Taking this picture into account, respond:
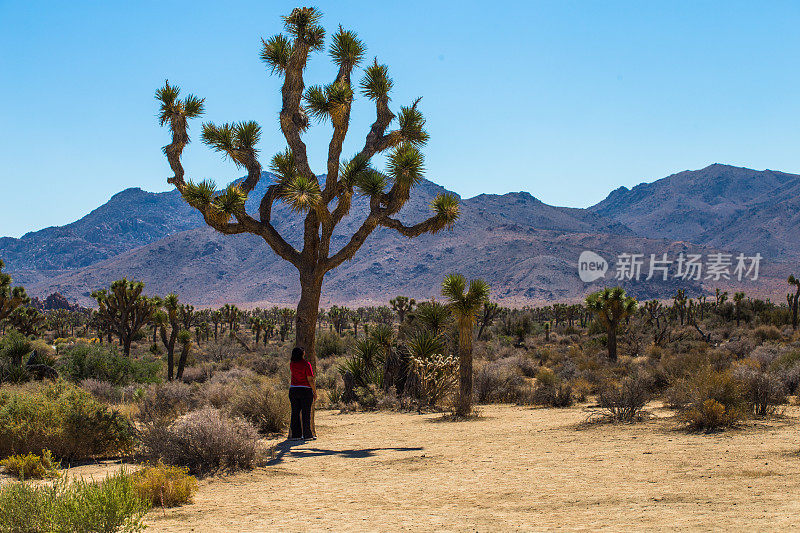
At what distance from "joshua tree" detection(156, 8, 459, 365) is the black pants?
1098mm

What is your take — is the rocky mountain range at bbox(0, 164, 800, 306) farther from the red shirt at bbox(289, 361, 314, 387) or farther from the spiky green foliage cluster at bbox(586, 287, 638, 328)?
the red shirt at bbox(289, 361, 314, 387)

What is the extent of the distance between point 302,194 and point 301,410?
13.2 feet

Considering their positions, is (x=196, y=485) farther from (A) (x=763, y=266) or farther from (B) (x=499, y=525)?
(A) (x=763, y=266)

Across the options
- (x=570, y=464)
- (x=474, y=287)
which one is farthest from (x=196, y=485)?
(x=474, y=287)

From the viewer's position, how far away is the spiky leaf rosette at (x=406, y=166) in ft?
41.0

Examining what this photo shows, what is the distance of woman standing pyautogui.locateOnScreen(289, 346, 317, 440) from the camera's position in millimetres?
11164

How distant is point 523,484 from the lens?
737 cm

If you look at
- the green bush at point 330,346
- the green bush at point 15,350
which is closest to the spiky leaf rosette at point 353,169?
the green bush at point 15,350

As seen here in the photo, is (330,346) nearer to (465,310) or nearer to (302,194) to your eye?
(465,310)

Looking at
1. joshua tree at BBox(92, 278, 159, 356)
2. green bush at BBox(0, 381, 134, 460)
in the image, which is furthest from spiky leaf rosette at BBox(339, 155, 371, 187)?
joshua tree at BBox(92, 278, 159, 356)

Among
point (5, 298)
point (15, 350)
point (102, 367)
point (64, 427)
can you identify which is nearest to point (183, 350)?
point (102, 367)

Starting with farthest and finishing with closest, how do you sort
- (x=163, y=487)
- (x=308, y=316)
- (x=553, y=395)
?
(x=553, y=395) → (x=308, y=316) → (x=163, y=487)

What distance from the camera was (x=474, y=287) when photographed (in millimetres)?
15273

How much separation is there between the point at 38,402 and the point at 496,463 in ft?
22.2
